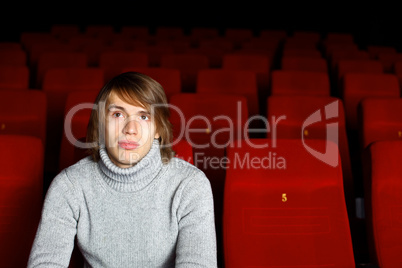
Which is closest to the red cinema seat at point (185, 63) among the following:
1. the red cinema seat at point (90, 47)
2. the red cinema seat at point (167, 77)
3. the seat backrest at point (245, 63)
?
the seat backrest at point (245, 63)

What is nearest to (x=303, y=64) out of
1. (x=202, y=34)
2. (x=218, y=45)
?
(x=218, y=45)

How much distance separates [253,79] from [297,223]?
0.87m

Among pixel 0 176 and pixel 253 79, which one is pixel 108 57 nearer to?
pixel 253 79

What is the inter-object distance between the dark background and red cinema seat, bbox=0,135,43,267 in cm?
398

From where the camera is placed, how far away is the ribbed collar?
0.72 metres

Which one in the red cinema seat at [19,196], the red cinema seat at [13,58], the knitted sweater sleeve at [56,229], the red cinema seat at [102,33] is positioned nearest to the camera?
the knitted sweater sleeve at [56,229]

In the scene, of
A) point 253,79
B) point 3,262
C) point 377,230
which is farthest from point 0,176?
point 253,79

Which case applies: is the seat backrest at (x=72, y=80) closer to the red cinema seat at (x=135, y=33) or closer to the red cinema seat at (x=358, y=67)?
the red cinema seat at (x=358, y=67)

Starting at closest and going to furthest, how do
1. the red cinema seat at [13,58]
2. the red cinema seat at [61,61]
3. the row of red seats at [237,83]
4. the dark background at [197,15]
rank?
the row of red seats at [237,83] < the red cinema seat at [61,61] < the red cinema seat at [13,58] < the dark background at [197,15]

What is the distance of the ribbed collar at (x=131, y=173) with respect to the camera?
2.37ft

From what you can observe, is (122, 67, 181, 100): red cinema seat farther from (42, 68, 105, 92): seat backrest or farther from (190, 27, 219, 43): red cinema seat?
(190, 27, 219, 43): red cinema seat

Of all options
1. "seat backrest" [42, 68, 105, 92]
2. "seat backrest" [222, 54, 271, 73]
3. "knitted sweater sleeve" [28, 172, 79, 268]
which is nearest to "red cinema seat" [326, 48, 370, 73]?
"seat backrest" [222, 54, 271, 73]

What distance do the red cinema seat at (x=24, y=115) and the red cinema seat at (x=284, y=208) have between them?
0.72 metres

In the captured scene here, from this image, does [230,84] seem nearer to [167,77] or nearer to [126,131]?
[167,77]
